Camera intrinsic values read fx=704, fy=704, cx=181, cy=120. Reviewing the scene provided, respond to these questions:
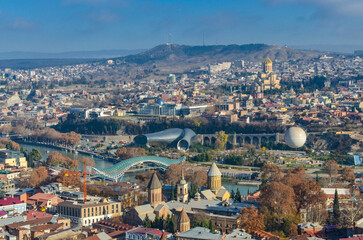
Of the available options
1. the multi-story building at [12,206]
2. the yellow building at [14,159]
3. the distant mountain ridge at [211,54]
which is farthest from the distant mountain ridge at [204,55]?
the multi-story building at [12,206]

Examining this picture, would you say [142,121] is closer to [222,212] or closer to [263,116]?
[263,116]

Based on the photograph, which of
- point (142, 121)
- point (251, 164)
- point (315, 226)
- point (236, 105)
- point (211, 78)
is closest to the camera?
point (315, 226)

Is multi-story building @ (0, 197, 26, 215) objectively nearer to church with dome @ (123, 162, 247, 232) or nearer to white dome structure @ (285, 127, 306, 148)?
church with dome @ (123, 162, 247, 232)

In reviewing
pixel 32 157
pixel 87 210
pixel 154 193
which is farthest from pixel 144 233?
pixel 32 157

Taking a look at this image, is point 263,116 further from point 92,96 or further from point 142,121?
point 92,96

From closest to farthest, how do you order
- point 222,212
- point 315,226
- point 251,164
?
point 315,226
point 222,212
point 251,164

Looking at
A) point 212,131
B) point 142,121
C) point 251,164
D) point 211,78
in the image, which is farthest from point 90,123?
point 211,78

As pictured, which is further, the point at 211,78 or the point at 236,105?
the point at 211,78

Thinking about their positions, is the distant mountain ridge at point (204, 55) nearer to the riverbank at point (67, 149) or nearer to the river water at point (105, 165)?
the riverbank at point (67, 149)
